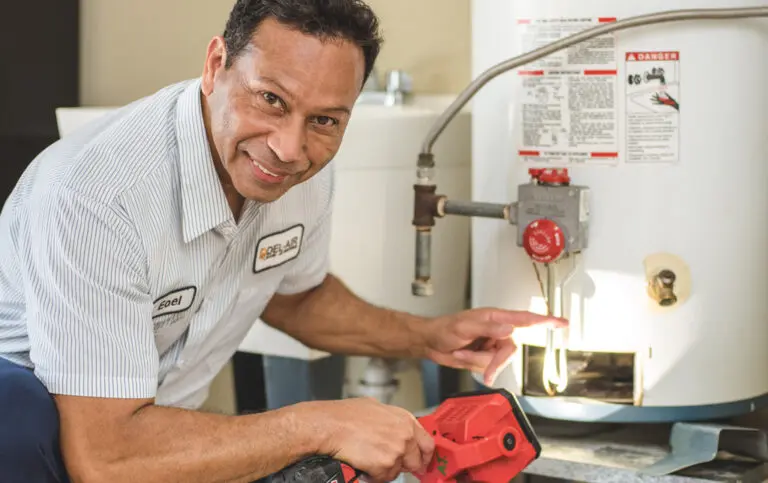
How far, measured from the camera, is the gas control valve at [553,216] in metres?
1.56

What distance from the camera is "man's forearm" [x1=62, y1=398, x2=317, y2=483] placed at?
47.9 inches

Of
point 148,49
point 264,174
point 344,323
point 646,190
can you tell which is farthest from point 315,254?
point 148,49

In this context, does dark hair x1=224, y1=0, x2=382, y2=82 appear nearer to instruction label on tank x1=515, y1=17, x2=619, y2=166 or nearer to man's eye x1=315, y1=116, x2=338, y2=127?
man's eye x1=315, y1=116, x2=338, y2=127

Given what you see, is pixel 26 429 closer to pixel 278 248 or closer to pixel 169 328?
pixel 169 328

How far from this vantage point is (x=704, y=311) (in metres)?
1.62

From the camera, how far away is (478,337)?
1593 millimetres

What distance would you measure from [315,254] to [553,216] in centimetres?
35

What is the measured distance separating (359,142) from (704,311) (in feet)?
2.03

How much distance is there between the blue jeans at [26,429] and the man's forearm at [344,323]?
0.54 m

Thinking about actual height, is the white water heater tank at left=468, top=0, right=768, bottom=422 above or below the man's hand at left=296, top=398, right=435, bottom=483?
above

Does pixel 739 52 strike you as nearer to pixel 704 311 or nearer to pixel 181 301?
pixel 704 311

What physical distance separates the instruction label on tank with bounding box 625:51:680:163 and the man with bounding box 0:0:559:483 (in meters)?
0.43

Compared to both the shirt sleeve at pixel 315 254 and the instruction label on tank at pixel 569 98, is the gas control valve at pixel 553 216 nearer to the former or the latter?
the instruction label on tank at pixel 569 98

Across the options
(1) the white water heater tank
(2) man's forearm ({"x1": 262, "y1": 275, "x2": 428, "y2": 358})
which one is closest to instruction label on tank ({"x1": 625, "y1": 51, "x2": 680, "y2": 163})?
(1) the white water heater tank
